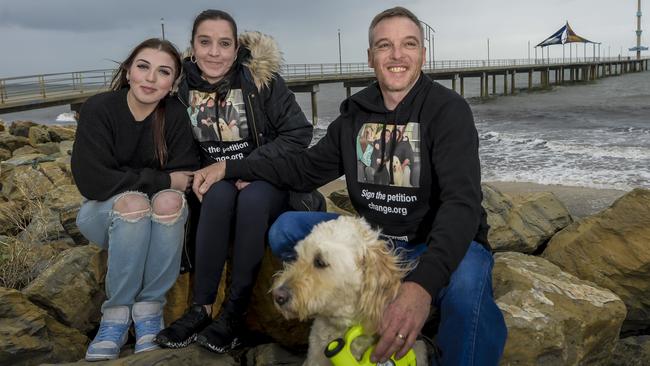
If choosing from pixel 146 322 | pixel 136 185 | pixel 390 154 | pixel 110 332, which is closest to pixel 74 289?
pixel 110 332

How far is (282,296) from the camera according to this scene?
231cm

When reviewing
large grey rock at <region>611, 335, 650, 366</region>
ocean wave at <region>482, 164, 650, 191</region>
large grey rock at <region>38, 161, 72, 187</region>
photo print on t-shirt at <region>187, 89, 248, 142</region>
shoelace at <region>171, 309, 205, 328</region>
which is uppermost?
photo print on t-shirt at <region>187, 89, 248, 142</region>

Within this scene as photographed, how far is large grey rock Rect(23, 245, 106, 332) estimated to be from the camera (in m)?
3.49

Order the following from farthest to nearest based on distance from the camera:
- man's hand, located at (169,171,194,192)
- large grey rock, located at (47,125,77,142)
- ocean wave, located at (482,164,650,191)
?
large grey rock, located at (47,125,77,142), ocean wave, located at (482,164,650,191), man's hand, located at (169,171,194,192)

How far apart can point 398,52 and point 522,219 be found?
10.9 feet

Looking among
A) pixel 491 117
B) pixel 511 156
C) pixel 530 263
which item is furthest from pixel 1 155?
pixel 491 117

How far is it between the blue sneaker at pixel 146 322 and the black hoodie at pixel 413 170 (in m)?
0.93

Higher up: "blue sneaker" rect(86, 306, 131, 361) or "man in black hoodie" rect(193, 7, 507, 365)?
"man in black hoodie" rect(193, 7, 507, 365)

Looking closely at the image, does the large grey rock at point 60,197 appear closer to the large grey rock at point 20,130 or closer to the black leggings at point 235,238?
the black leggings at point 235,238

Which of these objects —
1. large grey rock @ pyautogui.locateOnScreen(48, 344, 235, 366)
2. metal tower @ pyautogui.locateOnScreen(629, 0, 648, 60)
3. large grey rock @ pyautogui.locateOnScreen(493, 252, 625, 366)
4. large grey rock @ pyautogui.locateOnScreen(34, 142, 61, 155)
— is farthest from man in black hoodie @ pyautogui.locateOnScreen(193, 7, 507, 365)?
metal tower @ pyautogui.locateOnScreen(629, 0, 648, 60)

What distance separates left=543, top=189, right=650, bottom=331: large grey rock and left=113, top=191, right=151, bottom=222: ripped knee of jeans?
142 inches

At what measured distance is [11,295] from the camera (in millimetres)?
3209

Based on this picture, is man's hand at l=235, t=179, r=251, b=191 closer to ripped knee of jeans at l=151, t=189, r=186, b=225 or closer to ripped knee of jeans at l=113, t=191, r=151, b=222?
ripped knee of jeans at l=151, t=189, r=186, b=225

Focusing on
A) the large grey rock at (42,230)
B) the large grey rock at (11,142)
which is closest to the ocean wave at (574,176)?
the large grey rock at (42,230)
